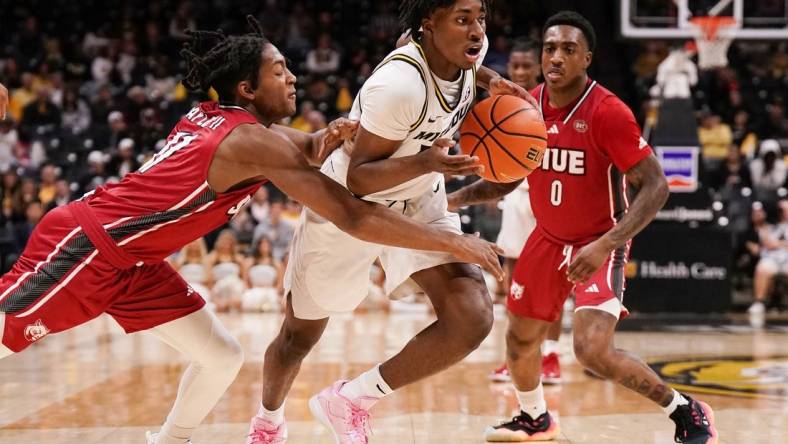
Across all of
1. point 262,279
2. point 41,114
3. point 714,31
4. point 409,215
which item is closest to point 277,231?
point 262,279

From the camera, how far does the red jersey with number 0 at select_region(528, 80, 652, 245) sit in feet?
15.6

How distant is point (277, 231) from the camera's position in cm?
1193

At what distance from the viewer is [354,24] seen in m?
18.2

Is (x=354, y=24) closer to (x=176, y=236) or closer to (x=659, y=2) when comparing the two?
(x=659, y=2)

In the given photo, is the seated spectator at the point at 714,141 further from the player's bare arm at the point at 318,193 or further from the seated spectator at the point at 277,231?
the player's bare arm at the point at 318,193

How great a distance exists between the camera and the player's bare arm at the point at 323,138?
13.6 ft

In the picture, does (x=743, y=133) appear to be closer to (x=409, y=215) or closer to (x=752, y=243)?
(x=752, y=243)

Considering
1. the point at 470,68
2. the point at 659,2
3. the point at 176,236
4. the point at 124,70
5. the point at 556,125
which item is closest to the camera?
the point at 176,236

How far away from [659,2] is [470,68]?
290 inches

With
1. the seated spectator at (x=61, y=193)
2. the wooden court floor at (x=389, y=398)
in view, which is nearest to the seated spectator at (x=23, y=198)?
the seated spectator at (x=61, y=193)

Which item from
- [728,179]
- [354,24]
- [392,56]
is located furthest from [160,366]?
[354,24]

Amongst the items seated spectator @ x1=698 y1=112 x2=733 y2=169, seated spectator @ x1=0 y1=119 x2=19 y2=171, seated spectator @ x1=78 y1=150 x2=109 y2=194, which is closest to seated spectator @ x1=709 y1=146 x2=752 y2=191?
seated spectator @ x1=698 y1=112 x2=733 y2=169

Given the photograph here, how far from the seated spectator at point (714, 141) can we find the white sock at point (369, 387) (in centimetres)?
1006

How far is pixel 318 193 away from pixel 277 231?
8193 millimetres
